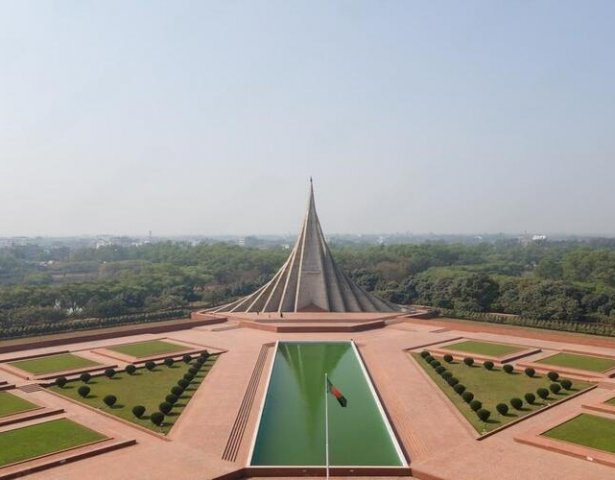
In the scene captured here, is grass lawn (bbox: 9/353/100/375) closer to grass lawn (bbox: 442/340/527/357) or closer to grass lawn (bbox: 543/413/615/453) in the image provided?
grass lawn (bbox: 442/340/527/357)

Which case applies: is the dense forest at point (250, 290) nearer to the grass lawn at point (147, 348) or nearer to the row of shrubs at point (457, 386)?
the grass lawn at point (147, 348)

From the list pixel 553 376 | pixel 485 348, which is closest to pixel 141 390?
pixel 553 376

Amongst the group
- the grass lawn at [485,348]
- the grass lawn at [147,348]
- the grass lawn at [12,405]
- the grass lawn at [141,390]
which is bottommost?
the grass lawn at [12,405]

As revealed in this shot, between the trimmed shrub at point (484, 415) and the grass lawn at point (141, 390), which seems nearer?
the trimmed shrub at point (484, 415)

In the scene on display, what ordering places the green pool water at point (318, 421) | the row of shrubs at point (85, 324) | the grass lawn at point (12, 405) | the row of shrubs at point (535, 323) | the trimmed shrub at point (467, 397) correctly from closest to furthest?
1. the green pool water at point (318, 421)
2. the grass lawn at point (12, 405)
3. the trimmed shrub at point (467, 397)
4. the row of shrubs at point (85, 324)
5. the row of shrubs at point (535, 323)

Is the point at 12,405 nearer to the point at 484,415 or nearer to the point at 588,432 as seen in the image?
the point at 484,415

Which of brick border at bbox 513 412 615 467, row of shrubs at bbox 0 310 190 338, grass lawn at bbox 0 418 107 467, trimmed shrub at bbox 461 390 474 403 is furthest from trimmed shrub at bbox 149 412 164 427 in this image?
row of shrubs at bbox 0 310 190 338

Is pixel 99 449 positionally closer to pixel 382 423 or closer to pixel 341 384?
pixel 382 423

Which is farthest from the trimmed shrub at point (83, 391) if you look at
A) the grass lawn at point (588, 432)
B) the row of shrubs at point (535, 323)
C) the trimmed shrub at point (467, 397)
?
the row of shrubs at point (535, 323)
